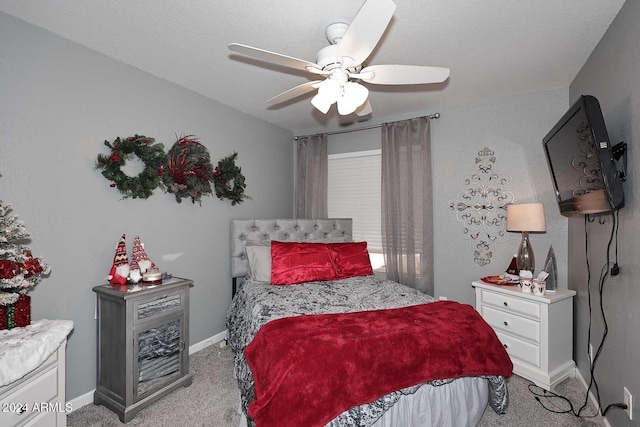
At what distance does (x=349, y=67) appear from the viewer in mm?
1728

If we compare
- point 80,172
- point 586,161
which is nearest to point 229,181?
point 80,172

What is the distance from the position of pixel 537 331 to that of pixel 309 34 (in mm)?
2803

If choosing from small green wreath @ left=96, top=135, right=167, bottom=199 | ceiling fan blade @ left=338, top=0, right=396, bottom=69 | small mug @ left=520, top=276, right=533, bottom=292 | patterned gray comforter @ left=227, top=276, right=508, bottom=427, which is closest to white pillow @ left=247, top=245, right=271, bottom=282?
patterned gray comforter @ left=227, top=276, right=508, bottom=427

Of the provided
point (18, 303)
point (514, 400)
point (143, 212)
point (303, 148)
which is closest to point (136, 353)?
point (18, 303)

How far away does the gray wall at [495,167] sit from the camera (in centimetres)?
300

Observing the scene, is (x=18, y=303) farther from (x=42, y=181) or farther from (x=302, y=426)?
(x=302, y=426)

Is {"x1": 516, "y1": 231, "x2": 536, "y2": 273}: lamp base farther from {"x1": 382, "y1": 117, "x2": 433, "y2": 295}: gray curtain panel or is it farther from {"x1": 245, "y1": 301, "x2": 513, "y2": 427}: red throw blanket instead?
{"x1": 245, "y1": 301, "x2": 513, "y2": 427}: red throw blanket

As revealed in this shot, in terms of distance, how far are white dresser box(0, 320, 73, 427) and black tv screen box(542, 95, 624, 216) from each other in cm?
300

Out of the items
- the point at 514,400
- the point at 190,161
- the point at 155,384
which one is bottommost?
the point at 514,400

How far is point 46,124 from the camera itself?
80.3 inches

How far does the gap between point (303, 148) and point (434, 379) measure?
3.31 m

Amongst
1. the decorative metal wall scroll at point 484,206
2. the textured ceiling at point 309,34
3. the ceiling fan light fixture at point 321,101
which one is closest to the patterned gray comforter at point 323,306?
the decorative metal wall scroll at point 484,206

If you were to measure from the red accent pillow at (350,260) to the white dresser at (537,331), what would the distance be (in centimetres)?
119

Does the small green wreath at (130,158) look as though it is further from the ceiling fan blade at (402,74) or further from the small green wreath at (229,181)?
the ceiling fan blade at (402,74)
